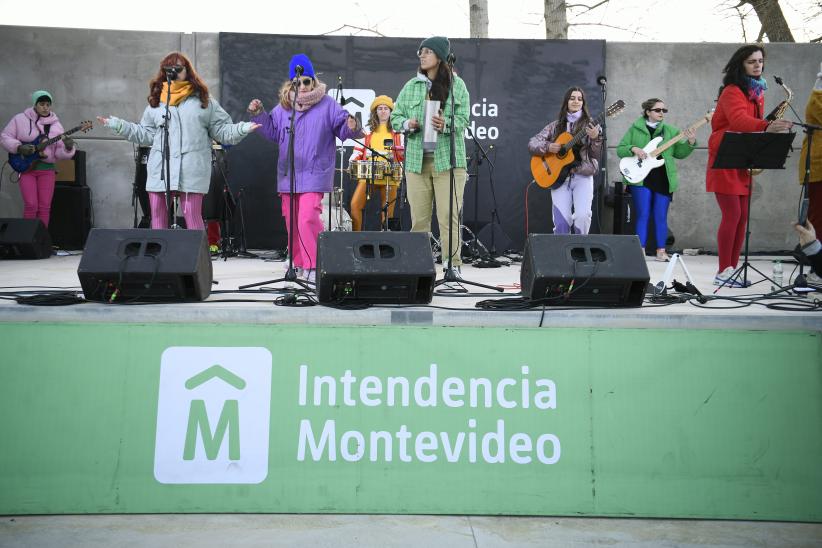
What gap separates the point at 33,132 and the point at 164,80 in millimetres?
3873

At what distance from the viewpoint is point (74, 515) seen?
3195 mm

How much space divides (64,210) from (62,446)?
25.7 feet

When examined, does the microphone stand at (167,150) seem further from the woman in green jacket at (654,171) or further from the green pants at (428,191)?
the woman in green jacket at (654,171)

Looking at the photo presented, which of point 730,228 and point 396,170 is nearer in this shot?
point 730,228

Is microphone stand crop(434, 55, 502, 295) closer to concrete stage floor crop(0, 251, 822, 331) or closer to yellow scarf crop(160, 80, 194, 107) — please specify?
concrete stage floor crop(0, 251, 822, 331)

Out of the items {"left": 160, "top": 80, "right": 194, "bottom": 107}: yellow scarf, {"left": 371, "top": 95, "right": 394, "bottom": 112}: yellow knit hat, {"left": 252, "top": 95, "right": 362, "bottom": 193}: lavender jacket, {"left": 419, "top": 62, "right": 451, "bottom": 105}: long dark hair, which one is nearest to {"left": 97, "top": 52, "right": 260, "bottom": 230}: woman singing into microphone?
{"left": 160, "top": 80, "right": 194, "bottom": 107}: yellow scarf

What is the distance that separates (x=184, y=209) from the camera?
6.97 m

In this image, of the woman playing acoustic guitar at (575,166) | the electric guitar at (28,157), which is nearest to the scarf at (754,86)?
the woman playing acoustic guitar at (575,166)

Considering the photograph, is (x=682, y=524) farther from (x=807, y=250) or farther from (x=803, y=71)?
(x=803, y=71)

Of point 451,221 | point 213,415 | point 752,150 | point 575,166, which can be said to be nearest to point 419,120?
point 451,221

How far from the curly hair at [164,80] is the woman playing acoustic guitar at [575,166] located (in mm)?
3202

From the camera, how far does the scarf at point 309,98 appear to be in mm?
6512

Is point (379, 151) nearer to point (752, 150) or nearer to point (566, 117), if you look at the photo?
point (566, 117)

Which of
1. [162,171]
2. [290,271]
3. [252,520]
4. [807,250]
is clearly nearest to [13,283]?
[162,171]
